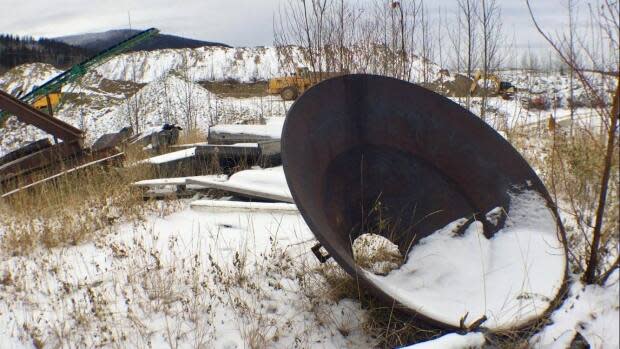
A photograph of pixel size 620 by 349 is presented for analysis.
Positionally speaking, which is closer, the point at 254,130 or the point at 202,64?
the point at 254,130

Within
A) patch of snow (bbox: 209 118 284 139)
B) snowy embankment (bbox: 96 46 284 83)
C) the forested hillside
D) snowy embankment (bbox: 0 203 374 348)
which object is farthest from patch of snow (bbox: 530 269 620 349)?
snowy embankment (bbox: 96 46 284 83)

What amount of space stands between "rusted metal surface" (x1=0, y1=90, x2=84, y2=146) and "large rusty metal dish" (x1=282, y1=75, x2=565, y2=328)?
16.3ft

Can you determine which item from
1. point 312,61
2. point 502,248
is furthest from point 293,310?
point 312,61

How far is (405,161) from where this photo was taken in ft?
11.9

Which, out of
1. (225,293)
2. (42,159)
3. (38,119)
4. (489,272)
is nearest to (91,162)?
(42,159)

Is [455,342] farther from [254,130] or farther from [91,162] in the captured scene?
[91,162]

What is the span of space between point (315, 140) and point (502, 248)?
56.3 inches

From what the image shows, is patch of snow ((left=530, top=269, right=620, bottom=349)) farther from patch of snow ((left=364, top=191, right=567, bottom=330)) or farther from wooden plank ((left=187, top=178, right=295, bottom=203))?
wooden plank ((left=187, top=178, right=295, bottom=203))

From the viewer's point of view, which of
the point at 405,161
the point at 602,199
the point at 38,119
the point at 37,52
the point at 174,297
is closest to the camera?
the point at 602,199

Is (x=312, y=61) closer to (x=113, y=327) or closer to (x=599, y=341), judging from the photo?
(x=113, y=327)

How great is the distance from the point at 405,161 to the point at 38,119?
18.2ft

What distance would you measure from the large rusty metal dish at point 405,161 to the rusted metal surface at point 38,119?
195 inches

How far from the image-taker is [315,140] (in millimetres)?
3211

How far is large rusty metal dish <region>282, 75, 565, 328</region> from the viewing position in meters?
3.38
